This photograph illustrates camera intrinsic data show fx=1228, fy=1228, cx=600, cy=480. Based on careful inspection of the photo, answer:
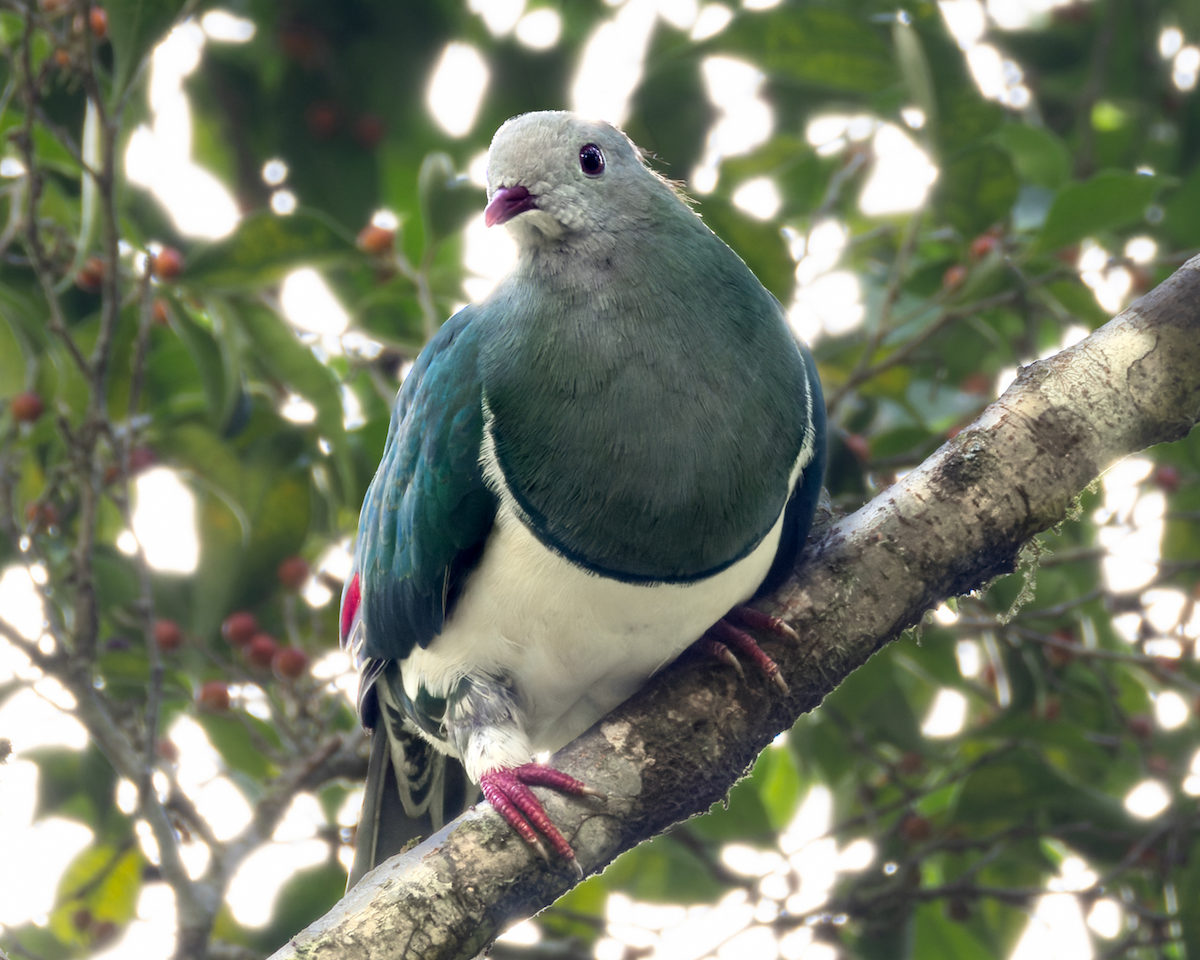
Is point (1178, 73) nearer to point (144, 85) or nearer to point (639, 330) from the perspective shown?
point (639, 330)

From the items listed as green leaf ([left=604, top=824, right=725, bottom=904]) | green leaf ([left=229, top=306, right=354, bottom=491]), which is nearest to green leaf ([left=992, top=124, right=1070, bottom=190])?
green leaf ([left=229, top=306, right=354, bottom=491])

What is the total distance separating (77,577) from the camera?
2.22 m

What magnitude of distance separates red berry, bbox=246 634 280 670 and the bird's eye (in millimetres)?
1393

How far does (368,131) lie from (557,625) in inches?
79.4

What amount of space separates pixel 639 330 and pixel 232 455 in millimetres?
1197

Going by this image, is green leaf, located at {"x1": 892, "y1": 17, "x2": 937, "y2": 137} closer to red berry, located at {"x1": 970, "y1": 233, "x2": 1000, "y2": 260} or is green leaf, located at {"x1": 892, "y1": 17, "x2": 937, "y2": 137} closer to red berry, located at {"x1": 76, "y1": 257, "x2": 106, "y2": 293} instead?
red berry, located at {"x1": 970, "y1": 233, "x2": 1000, "y2": 260}

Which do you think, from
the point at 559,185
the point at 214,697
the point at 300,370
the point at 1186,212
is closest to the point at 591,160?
the point at 559,185

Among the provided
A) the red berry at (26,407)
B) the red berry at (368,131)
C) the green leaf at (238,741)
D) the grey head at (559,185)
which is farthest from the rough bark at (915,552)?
the red berry at (368,131)

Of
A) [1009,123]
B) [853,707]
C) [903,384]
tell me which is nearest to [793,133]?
[1009,123]

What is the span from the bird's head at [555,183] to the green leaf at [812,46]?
0.85 meters

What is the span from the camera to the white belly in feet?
6.12

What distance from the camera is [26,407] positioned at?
276 centimetres

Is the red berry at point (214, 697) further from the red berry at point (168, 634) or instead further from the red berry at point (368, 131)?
the red berry at point (368, 131)

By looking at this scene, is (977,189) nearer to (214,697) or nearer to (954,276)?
(954,276)
